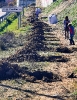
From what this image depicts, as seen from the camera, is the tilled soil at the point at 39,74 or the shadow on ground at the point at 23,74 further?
the shadow on ground at the point at 23,74

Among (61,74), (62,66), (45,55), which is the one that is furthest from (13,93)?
(45,55)

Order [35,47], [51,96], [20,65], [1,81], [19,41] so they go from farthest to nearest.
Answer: [19,41] → [35,47] → [20,65] → [1,81] → [51,96]

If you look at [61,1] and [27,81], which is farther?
[61,1]

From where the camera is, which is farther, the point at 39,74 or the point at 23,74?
the point at 39,74

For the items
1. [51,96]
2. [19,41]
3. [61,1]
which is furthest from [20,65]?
[61,1]

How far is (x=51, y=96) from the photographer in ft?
33.1

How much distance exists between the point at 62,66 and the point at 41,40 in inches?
269

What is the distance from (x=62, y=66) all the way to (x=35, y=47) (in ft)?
13.2

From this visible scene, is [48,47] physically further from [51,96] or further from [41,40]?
[51,96]

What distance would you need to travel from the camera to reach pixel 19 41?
20.0 metres

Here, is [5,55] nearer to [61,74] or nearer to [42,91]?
[61,74]

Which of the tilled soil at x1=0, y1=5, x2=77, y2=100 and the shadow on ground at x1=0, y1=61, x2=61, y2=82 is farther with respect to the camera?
the shadow on ground at x1=0, y1=61, x2=61, y2=82

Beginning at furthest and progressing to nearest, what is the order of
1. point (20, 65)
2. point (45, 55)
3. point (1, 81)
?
point (45, 55), point (20, 65), point (1, 81)

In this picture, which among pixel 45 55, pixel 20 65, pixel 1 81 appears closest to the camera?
pixel 1 81
